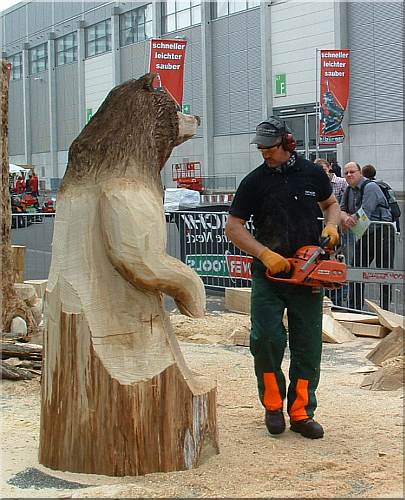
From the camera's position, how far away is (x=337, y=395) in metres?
5.89

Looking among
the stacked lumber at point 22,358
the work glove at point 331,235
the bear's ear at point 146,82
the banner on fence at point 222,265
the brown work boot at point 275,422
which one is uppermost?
the bear's ear at point 146,82

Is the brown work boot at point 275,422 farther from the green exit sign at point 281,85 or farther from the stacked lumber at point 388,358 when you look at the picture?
the green exit sign at point 281,85

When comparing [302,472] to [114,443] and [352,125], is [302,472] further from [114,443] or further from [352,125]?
[352,125]

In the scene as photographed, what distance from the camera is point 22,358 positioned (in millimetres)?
6543

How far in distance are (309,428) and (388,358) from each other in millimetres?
2142

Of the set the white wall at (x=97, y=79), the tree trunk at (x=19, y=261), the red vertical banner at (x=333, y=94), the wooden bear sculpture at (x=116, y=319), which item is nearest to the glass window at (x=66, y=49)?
the white wall at (x=97, y=79)

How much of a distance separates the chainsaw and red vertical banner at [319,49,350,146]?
601 inches

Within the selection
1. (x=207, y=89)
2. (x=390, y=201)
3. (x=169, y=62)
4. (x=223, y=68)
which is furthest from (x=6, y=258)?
(x=207, y=89)

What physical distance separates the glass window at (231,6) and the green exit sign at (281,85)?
3.67m

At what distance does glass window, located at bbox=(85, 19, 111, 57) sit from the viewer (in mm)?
46031

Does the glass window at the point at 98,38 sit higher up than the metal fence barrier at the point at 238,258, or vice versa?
the glass window at the point at 98,38

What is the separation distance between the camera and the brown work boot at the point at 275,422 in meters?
4.89

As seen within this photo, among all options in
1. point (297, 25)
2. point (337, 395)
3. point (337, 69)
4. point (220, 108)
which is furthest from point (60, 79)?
point (337, 395)

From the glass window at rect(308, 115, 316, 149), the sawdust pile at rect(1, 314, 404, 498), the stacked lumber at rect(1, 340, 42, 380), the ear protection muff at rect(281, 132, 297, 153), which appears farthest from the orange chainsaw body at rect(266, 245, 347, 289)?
the glass window at rect(308, 115, 316, 149)
